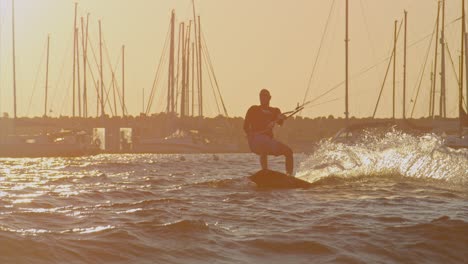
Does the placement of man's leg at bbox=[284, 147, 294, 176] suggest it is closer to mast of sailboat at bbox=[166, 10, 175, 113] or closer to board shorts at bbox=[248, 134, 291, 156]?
board shorts at bbox=[248, 134, 291, 156]

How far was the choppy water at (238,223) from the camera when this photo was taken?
26.8 feet

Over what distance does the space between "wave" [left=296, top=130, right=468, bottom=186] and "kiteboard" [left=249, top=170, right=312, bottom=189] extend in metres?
1.35

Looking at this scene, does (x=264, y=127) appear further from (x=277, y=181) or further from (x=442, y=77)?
(x=442, y=77)

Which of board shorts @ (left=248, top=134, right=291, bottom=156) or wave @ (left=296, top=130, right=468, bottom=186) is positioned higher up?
board shorts @ (left=248, top=134, right=291, bottom=156)

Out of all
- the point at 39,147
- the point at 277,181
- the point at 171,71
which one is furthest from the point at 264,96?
the point at 171,71

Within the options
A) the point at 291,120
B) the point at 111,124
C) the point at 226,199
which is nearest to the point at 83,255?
the point at 226,199

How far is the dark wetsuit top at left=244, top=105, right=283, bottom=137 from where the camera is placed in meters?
17.0

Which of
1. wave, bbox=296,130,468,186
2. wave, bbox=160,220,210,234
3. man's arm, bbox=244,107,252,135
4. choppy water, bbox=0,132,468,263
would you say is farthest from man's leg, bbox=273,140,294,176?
wave, bbox=160,220,210,234

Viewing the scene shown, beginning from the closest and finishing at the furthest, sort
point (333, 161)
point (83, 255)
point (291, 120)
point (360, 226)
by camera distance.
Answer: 1. point (83, 255)
2. point (360, 226)
3. point (333, 161)
4. point (291, 120)

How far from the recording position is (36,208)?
1155 cm

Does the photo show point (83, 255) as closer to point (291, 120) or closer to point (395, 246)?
point (395, 246)

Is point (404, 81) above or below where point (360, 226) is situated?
above

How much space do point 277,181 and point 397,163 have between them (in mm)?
5130

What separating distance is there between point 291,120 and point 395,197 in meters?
77.0
